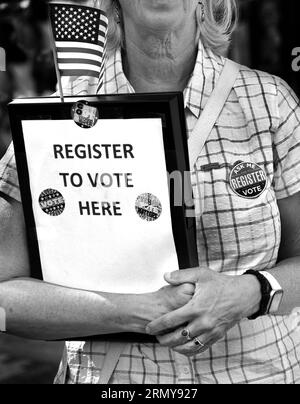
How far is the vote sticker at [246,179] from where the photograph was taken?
2102 millimetres

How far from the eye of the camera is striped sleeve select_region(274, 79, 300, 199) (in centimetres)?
215

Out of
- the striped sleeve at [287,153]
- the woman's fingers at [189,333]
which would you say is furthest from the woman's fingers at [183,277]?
the striped sleeve at [287,153]

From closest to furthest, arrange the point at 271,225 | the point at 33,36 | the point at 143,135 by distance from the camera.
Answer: the point at 143,135 < the point at 271,225 < the point at 33,36

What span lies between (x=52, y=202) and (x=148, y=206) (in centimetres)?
24

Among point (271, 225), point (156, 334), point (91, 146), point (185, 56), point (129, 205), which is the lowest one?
point (156, 334)

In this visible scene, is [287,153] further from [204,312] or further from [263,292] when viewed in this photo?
[204,312]

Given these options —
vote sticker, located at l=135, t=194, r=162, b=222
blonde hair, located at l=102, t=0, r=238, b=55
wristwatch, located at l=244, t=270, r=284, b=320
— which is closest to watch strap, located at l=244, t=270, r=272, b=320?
wristwatch, located at l=244, t=270, r=284, b=320

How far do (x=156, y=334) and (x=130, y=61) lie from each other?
75 centimetres

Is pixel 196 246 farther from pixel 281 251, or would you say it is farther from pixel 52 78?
pixel 52 78

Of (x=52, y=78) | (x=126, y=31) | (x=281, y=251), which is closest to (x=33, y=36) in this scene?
(x=52, y=78)

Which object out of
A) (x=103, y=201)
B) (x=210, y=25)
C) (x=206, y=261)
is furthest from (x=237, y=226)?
(x=210, y=25)

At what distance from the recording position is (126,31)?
7.41 feet

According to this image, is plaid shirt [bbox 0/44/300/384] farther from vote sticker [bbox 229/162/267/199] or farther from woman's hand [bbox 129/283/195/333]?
woman's hand [bbox 129/283/195/333]

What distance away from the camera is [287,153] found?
2160 mm
